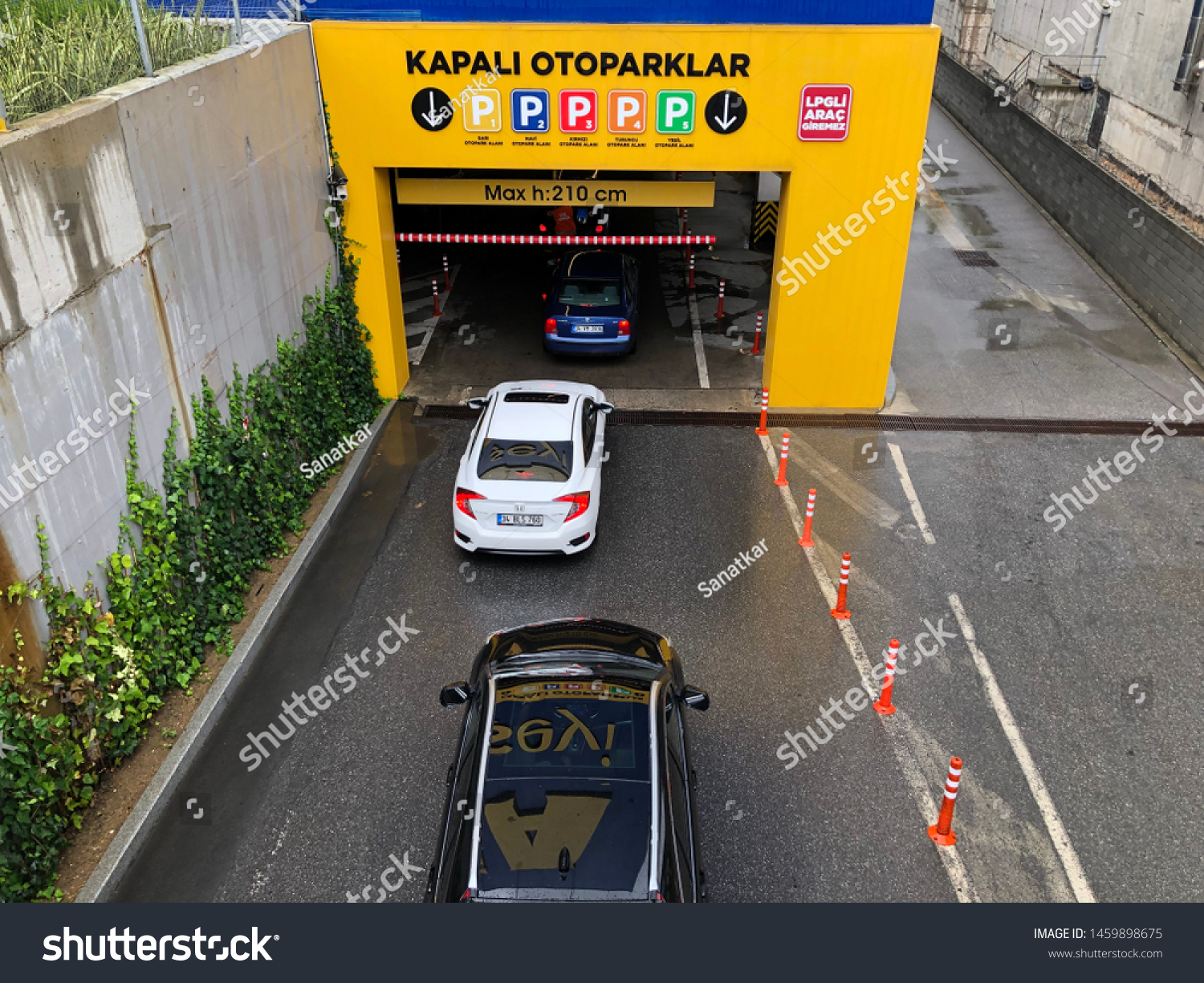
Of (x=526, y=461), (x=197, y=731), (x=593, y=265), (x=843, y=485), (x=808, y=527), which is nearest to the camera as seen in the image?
(x=197, y=731)

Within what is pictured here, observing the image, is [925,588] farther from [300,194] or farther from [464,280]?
[464,280]

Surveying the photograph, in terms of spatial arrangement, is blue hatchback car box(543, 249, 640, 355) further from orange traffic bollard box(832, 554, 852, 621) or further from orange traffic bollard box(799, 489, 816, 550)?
orange traffic bollard box(832, 554, 852, 621)

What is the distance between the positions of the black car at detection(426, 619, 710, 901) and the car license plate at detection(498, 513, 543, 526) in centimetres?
294

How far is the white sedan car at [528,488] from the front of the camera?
1012 cm

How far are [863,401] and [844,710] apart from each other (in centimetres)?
662

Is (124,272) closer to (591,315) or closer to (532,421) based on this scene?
(532,421)

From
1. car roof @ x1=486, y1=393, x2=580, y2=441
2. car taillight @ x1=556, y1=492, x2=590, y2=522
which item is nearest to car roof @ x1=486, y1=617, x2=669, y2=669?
car taillight @ x1=556, y1=492, x2=590, y2=522

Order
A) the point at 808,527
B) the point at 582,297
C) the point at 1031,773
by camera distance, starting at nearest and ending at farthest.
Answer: the point at 1031,773
the point at 808,527
the point at 582,297

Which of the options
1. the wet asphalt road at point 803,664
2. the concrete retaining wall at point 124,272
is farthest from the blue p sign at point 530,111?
the wet asphalt road at point 803,664

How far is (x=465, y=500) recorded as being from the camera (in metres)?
10.2

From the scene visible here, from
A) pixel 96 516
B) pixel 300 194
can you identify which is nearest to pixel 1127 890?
pixel 96 516

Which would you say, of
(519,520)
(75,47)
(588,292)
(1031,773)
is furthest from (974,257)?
(75,47)

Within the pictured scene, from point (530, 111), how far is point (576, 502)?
17.9ft

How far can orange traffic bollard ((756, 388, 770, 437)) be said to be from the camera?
43.5 feet
